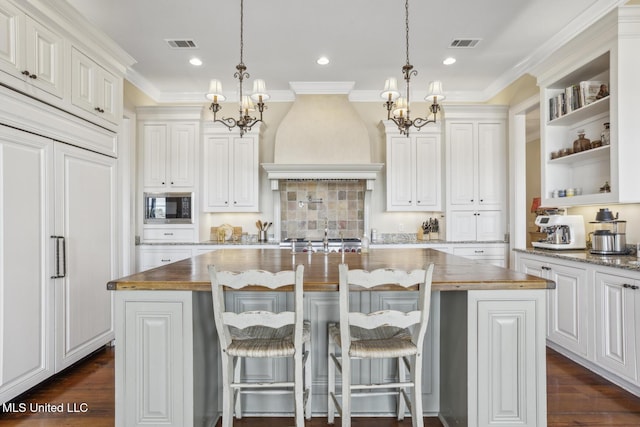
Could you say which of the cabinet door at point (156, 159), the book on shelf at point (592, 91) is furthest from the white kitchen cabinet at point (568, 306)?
the cabinet door at point (156, 159)

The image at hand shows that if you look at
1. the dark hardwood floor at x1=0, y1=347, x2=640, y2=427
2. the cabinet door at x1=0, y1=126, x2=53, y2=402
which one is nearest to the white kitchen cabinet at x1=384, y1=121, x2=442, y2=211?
the dark hardwood floor at x1=0, y1=347, x2=640, y2=427

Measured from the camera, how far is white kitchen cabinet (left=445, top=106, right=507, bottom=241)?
15.0ft

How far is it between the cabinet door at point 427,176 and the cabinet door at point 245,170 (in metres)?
2.22

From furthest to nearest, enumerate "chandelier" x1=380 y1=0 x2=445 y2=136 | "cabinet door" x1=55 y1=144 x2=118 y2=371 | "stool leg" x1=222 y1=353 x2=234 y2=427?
"cabinet door" x1=55 y1=144 x2=118 y2=371 < "chandelier" x1=380 y1=0 x2=445 y2=136 < "stool leg" x1=222 y1=353 x2=234 y2=427

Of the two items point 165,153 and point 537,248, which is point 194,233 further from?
point 537,248

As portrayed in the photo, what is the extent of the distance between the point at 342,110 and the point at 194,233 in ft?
8.45

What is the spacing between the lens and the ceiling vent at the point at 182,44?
3533 mm

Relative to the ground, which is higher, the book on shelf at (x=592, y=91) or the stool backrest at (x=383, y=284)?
the book on shelf at (x=592, y=91)

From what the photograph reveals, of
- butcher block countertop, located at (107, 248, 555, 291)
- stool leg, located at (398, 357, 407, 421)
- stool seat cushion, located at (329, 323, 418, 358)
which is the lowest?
stool leg, located at (398, 357, 407, 421)

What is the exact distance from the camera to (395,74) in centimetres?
430

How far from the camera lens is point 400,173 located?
4750 millimetres

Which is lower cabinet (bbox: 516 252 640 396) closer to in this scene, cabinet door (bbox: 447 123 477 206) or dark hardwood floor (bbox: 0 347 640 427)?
dark hardwood floor (bbox: 0 347 640 427)

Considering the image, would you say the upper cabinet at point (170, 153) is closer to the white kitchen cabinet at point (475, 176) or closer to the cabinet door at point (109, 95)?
the cabinet door at point (109, 95)

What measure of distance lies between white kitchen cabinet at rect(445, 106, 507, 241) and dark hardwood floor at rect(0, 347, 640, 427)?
2047mm
